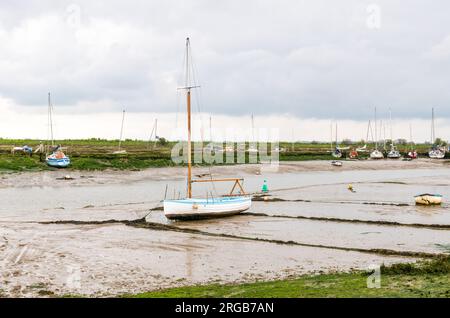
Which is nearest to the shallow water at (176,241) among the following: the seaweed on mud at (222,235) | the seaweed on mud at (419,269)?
the seaweed on mud at (222,235)

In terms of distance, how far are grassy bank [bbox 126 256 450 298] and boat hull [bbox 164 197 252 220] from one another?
16408 mm

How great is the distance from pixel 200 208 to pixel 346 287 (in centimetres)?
1955

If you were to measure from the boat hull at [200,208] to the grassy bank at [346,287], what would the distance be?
53.8ft

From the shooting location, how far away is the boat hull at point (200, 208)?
1312 inches

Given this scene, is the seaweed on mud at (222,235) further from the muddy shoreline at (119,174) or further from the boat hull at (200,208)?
the muddy shoreline at (119,174)

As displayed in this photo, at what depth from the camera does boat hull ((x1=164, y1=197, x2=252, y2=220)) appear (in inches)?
1312

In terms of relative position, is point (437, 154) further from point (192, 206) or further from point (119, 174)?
point (192, 206)

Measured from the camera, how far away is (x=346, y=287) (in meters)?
15.2

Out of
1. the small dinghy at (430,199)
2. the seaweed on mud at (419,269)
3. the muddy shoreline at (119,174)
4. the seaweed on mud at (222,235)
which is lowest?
the seaweed on mud at (222,235)
